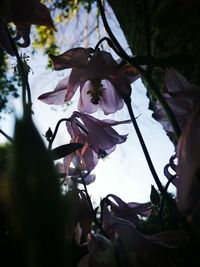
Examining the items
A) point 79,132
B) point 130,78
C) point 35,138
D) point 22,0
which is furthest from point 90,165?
point 35,138

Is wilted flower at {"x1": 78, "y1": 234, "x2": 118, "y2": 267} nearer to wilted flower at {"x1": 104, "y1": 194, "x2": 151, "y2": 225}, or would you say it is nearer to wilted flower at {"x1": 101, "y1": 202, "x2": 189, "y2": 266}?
wilted flower at {"x1": 101, "y1": 202, "x2": 189, "y2": 266}

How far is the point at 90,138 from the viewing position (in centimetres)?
69

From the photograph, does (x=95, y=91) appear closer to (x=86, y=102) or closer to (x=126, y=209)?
(x=86, y=102)

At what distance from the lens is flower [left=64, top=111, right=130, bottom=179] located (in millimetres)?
685

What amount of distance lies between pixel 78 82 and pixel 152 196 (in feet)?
0.87

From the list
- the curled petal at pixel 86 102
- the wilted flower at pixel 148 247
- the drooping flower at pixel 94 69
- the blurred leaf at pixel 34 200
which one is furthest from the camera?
the curled petal at pixel 86 102

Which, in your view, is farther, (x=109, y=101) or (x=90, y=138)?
(x=109, y=101)

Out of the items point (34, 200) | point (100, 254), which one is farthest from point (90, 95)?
point (34, 200)

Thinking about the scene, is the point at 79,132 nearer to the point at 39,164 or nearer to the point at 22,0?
the point at 22,0

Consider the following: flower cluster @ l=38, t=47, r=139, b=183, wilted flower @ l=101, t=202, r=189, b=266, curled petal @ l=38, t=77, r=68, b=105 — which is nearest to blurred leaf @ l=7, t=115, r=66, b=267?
wilted flower @ l=101, t=202, r=189, b=266

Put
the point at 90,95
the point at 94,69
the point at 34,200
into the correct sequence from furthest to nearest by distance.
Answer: the point at 90,95, the point at 94,69, the point at 34,200

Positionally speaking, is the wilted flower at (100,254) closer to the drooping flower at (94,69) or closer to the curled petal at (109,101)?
the drooping flower at (94,69)

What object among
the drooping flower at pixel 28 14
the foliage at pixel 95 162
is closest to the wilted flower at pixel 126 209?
the foliage at pixel 95 162

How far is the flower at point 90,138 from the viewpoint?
2.25 ft
